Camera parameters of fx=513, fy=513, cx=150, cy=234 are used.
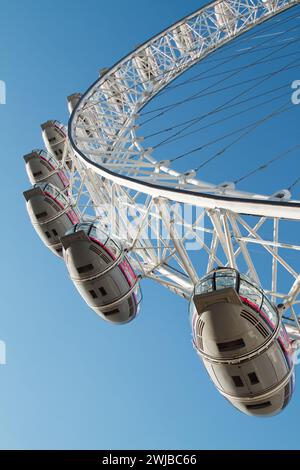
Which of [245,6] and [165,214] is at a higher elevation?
[245,6]

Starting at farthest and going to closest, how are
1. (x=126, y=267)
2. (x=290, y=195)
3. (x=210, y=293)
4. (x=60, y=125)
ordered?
(x=60, y=125), (x=126, y=267), (x=290, y=195), (x=210, y=293)

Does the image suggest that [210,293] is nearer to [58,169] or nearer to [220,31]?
[58,169]

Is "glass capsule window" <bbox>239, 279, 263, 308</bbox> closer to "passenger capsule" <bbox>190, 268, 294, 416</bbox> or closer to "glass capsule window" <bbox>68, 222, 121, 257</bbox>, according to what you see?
"passenger capsule" <bbox>190, 268, 294, 416</bbox>

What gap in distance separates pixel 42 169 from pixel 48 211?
593 centimetres

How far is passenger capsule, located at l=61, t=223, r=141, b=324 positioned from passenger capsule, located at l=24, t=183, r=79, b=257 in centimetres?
526

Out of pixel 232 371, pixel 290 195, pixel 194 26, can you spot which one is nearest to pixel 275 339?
pixel 232 371

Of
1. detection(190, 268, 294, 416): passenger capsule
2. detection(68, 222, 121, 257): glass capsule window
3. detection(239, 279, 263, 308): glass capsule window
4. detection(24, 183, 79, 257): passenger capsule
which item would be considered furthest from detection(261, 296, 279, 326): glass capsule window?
detection(24, 183, 79, 257): passenger capsule

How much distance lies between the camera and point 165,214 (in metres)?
13.8

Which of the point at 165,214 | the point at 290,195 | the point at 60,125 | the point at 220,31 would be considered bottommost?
the point at 290,195

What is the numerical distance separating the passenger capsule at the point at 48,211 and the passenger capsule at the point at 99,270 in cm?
526

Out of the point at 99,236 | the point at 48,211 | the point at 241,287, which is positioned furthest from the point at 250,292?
the point at 48,211

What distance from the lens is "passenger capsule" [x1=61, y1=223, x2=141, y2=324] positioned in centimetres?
1519

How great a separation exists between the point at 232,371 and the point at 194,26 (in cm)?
2279

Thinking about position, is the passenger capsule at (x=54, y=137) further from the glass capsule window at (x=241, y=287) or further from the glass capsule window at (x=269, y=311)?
the glass capsule window at (x=269, y=311)
